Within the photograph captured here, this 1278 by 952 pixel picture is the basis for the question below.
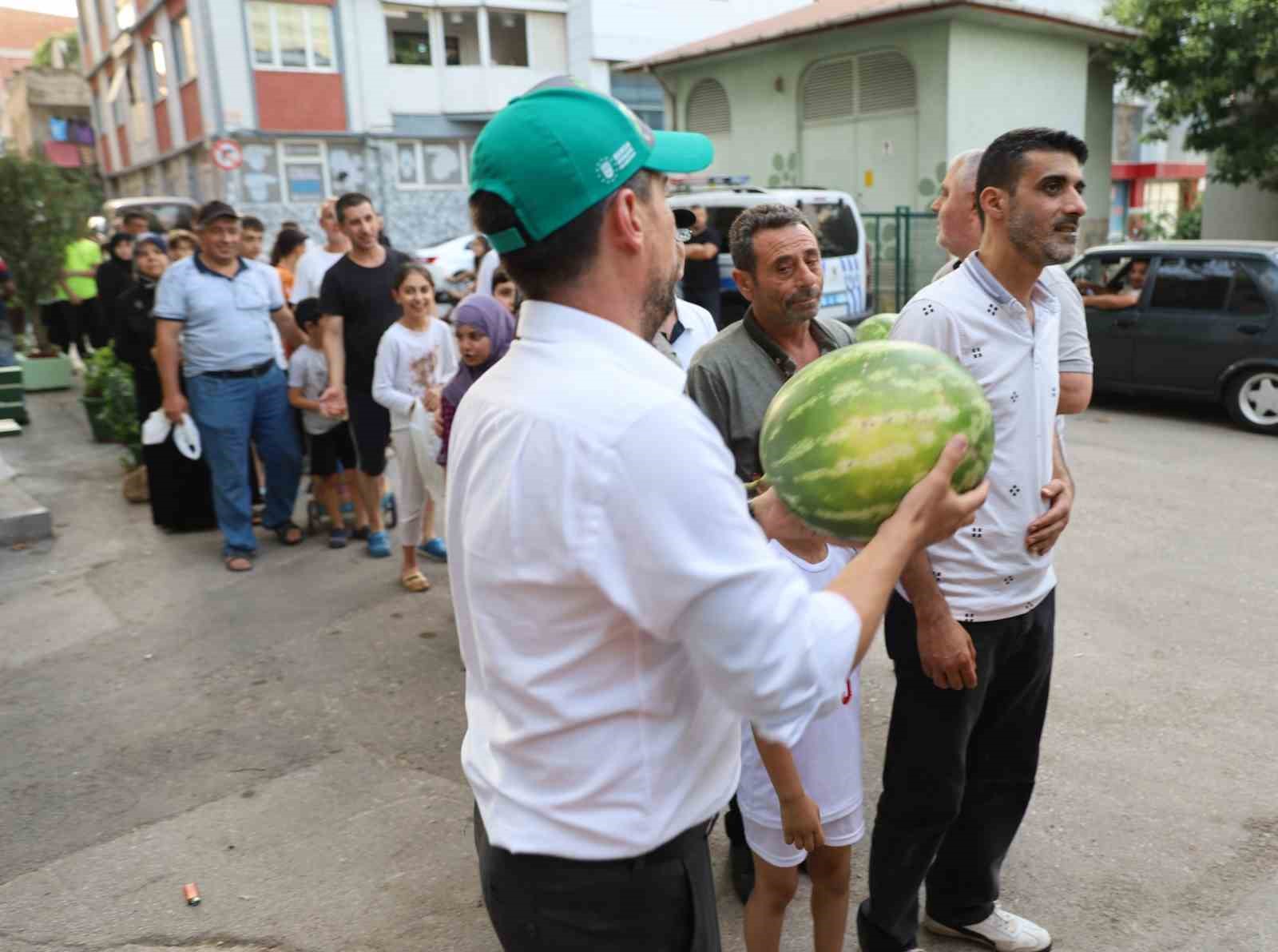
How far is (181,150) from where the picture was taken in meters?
27.8

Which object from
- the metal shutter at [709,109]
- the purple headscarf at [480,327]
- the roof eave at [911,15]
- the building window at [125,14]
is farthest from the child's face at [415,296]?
the building window at [125,14]

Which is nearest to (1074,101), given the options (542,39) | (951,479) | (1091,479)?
(1091,479)

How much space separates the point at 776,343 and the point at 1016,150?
0.82 meters

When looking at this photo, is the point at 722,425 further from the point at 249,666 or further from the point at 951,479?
the point at 249,666

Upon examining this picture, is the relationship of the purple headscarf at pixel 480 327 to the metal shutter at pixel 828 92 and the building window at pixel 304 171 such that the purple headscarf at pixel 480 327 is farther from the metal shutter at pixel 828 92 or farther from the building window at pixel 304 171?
the building window at pixel 304 171

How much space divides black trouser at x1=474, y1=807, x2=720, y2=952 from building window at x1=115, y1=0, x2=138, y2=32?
112 ft

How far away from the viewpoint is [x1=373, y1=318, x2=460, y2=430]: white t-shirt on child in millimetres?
5953

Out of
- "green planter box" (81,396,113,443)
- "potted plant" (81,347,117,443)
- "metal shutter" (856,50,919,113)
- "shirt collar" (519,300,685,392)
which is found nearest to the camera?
"shirt collar" (519,300,685,392)

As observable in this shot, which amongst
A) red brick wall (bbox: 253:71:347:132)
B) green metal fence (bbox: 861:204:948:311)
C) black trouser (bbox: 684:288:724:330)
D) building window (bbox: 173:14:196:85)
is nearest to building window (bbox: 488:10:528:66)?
red brick wall (bbox: 253:71:347:132)

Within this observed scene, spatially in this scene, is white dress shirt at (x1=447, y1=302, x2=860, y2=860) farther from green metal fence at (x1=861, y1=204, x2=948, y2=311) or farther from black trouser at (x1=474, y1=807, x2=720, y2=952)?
green metal fence at (x1=861, y1=204, x2=948, y2=311)

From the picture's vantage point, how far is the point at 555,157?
1427 millimetres

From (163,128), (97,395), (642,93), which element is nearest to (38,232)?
(97,395)

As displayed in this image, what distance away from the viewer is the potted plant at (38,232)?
40.5 ft

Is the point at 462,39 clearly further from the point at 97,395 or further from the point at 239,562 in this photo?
the point at 239,562
